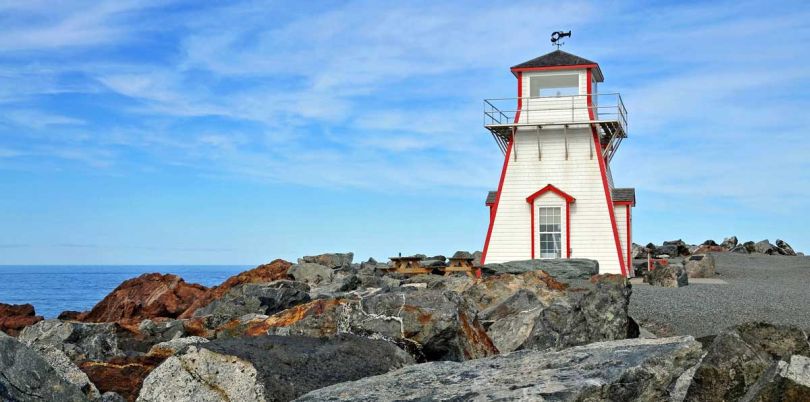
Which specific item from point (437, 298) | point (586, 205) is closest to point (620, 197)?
point (586, 205)

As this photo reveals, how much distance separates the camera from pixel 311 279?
23719 millimetres

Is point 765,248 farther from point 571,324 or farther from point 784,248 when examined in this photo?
point 571,324

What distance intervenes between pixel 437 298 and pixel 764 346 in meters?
3.08

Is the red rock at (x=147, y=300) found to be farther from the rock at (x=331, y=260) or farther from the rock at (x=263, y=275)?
the rock at (x=331, y=260)

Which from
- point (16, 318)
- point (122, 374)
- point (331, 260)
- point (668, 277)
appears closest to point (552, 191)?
point (668, 277)

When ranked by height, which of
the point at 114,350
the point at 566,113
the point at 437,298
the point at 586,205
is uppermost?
the point at 566,113

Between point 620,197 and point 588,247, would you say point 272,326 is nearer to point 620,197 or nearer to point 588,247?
point 588,247

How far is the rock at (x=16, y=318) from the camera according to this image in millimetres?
15664

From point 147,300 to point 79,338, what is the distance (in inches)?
414

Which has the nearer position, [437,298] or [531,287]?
[437,298]

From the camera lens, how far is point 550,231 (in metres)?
24.5

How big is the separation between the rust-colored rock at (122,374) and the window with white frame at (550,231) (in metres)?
18.8

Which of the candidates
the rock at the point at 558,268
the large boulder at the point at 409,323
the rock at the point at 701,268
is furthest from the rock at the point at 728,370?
the rock at the point at 701,268

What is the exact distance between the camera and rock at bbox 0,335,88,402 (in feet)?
16.3
